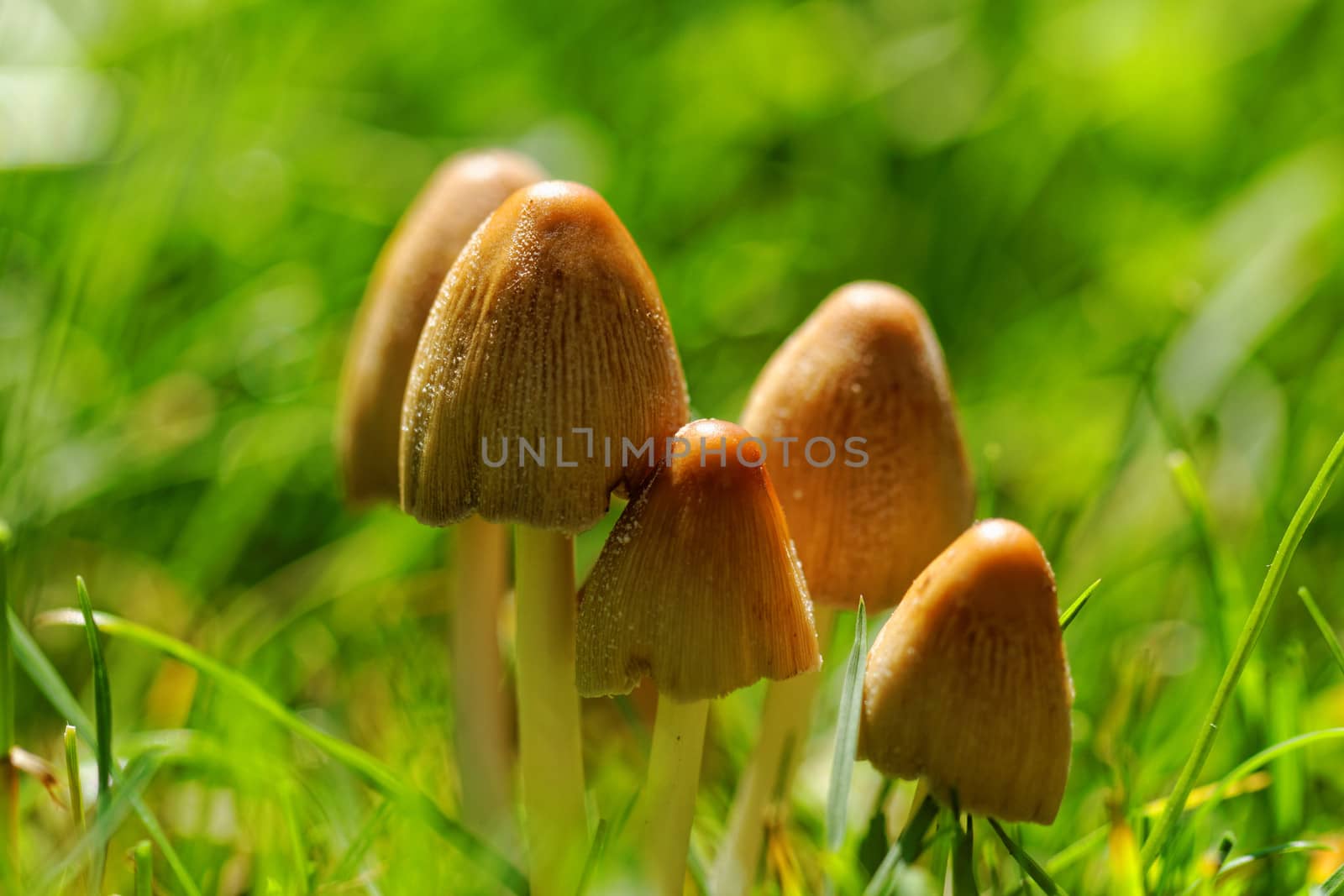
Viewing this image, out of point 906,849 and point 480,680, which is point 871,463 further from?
point 480,680

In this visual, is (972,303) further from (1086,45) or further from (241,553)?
(241,553)

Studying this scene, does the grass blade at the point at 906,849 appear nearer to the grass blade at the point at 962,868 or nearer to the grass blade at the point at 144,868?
the grass blade at the point at 962,868

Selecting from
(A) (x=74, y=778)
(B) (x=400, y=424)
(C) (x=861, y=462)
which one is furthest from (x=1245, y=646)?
(A) (x=74, y=778)

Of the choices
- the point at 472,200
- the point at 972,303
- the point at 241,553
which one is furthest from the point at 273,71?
the point at 972,303

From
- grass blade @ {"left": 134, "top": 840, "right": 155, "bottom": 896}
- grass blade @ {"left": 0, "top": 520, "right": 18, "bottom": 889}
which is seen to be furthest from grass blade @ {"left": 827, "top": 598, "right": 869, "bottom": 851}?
grass blade @ {"left": 0, "top": 520, "right": 18, "bottom": 889}

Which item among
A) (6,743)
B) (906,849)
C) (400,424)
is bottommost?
(906,849)

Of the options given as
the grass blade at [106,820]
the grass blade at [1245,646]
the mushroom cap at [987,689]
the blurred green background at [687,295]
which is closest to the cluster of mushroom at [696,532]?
the mushroom cap at [987,689]
